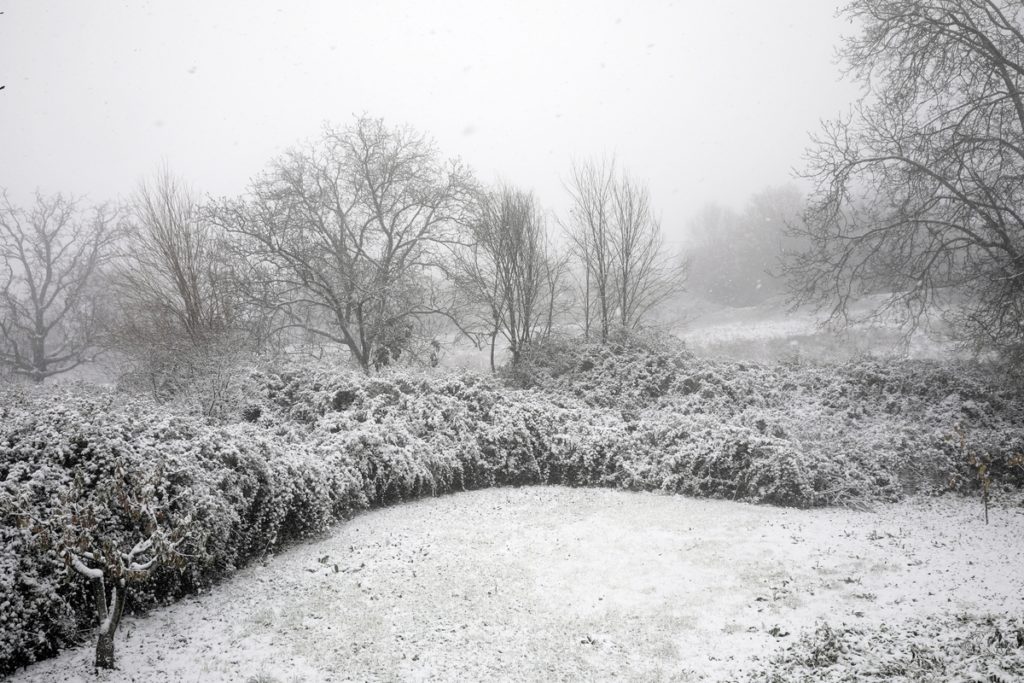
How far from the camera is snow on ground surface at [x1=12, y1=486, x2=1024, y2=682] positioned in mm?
4125

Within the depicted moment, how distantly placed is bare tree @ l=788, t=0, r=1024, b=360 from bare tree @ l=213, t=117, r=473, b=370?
10369 millimetres

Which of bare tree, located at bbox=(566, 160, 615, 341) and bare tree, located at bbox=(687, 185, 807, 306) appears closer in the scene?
bare tree, located at bbox=(566, 160, 615, 341)

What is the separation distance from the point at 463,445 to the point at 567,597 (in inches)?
187

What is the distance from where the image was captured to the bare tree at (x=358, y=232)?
1595cm

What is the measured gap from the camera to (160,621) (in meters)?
4.65

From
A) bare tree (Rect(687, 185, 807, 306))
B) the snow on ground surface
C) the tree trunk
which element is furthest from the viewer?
bare tree (Rect(687, 185, 807, 306))

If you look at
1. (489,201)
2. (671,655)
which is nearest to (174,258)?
(489,201)

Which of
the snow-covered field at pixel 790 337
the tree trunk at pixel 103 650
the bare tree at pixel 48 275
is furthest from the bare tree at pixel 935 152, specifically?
the bare tree at pixel 48 275

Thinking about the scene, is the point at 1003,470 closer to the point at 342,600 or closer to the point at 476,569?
the point at 476,569

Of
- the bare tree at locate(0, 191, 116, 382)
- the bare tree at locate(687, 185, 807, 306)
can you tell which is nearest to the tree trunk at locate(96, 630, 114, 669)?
the bare tree at locate(0, 191, 116, 382)

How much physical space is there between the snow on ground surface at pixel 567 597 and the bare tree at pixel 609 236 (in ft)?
33.0

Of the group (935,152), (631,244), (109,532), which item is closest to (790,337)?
(631,244)

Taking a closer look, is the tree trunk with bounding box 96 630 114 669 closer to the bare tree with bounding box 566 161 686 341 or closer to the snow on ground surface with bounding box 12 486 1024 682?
the snow on ground surface with bounding box 12 486 1024 682

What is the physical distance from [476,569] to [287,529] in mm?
2419
